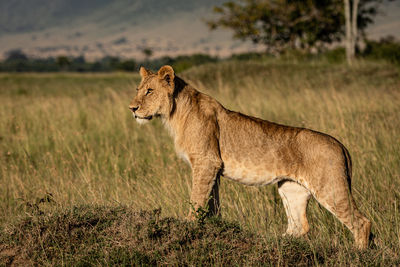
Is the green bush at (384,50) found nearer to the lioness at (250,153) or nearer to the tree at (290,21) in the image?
the tree at (290,21)

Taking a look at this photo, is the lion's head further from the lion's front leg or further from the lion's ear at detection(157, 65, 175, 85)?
the lion's front leg

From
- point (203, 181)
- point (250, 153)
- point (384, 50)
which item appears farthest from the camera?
point (384, 50)

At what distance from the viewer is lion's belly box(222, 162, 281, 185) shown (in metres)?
4.90

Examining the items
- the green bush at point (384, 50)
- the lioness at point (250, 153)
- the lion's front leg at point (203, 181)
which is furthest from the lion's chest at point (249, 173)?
the green bush at point (384, 50)

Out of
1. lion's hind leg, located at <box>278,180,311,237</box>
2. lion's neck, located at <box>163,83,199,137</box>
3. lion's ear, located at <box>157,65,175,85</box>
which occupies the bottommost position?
lion's hind leg, located at <box>278,180,311,237</box>

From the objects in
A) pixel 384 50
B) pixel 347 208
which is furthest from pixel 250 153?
pixel 384 50

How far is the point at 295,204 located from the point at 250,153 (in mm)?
935

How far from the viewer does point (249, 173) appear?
4945 mm

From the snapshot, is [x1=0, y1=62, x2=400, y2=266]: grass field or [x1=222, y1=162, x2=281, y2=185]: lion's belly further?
[x1=222, y1=162, x2=281, y2=185]: lion's belly

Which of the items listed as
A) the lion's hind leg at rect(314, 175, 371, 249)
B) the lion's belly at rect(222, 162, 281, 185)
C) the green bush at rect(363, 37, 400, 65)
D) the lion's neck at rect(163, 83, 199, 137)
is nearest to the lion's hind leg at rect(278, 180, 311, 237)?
the lion's belly at rect(222, 162, 281, 185)

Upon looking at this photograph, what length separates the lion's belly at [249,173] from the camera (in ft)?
16.1

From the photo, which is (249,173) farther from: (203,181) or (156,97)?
(156,97)

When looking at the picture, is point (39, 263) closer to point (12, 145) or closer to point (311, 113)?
point (12, 145)

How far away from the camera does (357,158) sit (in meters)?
7.15
